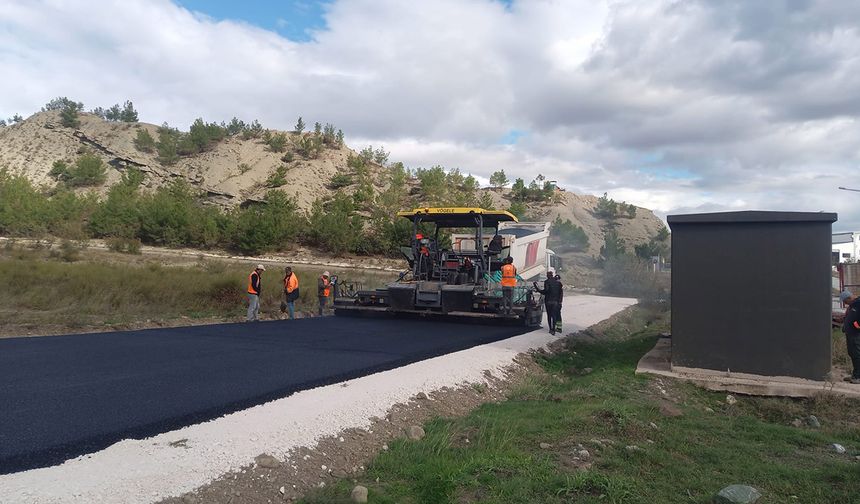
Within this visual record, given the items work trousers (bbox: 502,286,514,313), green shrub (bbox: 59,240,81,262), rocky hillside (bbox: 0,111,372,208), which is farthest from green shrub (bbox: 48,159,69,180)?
work trousers (bbox: 502,286,514,313)

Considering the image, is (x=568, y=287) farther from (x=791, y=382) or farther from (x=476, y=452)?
(x=476, y=452)

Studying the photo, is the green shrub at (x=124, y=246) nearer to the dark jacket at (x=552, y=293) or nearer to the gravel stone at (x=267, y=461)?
the dark jacket at (x=552, y=293)

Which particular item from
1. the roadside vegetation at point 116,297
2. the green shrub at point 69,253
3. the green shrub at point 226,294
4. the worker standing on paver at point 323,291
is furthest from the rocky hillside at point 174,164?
the worker standing on paver at point 323,291

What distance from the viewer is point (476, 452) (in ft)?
17.6

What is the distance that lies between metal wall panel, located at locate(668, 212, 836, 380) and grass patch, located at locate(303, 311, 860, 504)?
2.59 ft

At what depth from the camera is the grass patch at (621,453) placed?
4555 mm

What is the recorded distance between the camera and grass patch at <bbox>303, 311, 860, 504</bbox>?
455 centimetres

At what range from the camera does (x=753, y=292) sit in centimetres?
875

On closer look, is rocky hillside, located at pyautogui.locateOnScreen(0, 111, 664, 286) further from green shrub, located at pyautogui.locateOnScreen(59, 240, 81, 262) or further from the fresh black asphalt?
the fresh black asphalt

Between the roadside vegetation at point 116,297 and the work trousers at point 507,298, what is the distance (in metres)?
6.25

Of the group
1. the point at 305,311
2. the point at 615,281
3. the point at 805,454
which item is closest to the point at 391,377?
the point at 805,454

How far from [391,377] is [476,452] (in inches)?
110

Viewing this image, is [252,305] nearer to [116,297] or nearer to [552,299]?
[116,297]

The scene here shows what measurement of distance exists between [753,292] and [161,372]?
763 cm
